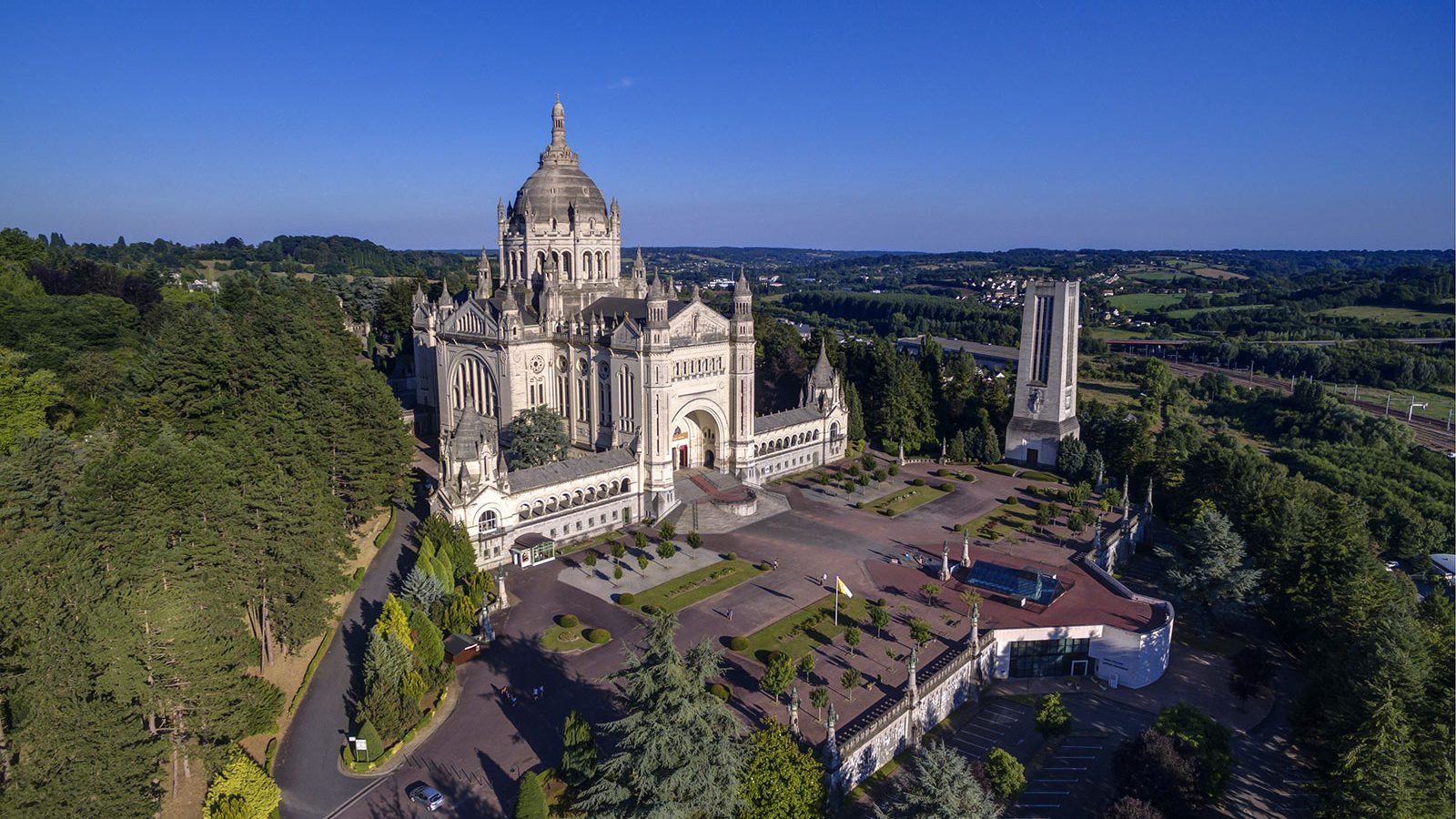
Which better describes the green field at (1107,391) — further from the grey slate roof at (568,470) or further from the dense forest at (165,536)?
the dense forest at (165,536)

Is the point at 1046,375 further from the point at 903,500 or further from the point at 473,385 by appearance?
the point at 473,385

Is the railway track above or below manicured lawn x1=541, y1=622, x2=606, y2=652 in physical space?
above

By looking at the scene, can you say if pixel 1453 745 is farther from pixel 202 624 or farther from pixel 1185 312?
pixel 1185 312

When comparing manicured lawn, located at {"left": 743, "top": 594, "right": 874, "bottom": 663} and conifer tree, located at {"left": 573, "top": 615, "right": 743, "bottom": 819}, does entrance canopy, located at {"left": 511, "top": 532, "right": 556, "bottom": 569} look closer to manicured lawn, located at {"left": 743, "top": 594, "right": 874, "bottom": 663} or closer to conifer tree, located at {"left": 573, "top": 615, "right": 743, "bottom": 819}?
manicured lawn, located at {"left": 743, "top": 594, "right": 874, "bottom": 663}

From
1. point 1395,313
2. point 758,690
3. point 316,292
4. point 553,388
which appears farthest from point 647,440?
point 1395,313

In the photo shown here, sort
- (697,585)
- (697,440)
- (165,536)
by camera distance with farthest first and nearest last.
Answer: (697,440) < (697,585) < (165,536)

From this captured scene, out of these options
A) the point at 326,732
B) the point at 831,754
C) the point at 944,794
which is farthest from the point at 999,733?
the point at 326,732

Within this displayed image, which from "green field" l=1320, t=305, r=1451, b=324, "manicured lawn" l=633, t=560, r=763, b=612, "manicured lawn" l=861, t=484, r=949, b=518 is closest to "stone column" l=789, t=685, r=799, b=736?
"manicured lawn" l=633, t=560, r=763, b=612

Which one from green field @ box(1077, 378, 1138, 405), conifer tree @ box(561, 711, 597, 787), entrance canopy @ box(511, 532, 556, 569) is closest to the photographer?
conifer tree @ box(561, 711, 597, 787)
